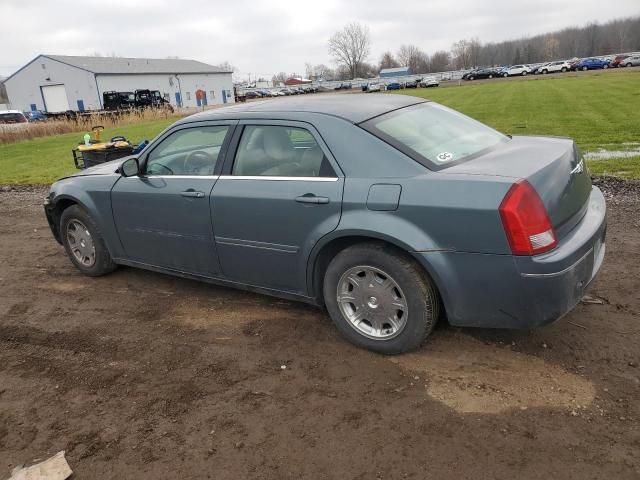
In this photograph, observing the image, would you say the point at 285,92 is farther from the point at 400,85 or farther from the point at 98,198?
the point at 98,198

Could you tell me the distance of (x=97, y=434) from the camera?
298 centimetres

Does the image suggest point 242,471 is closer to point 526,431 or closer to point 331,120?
point 526,431

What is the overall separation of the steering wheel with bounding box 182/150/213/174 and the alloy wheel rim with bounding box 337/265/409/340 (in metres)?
1.51

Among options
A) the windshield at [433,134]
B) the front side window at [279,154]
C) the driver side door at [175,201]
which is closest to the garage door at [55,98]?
the driver side door at [175,201]

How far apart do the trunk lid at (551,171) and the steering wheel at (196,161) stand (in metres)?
1.93

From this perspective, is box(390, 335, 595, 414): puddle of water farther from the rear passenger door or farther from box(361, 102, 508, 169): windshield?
box(361, 102, 508, 169): windshield

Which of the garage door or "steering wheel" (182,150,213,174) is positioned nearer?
"steering wheel" (182,150,213,174)

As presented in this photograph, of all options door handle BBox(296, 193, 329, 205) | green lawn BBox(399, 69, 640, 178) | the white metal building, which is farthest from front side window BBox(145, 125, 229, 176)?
the white metal building

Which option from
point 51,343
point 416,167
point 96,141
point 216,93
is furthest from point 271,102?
point 216,93

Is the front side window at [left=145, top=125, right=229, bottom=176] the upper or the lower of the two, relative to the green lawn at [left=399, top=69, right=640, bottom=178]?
upper

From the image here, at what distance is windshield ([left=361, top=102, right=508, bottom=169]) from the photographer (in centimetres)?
340

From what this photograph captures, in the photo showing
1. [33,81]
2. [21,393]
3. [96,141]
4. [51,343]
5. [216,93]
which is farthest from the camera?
[216,93]

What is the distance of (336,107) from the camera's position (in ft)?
12.5

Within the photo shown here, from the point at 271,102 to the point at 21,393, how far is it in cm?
277
